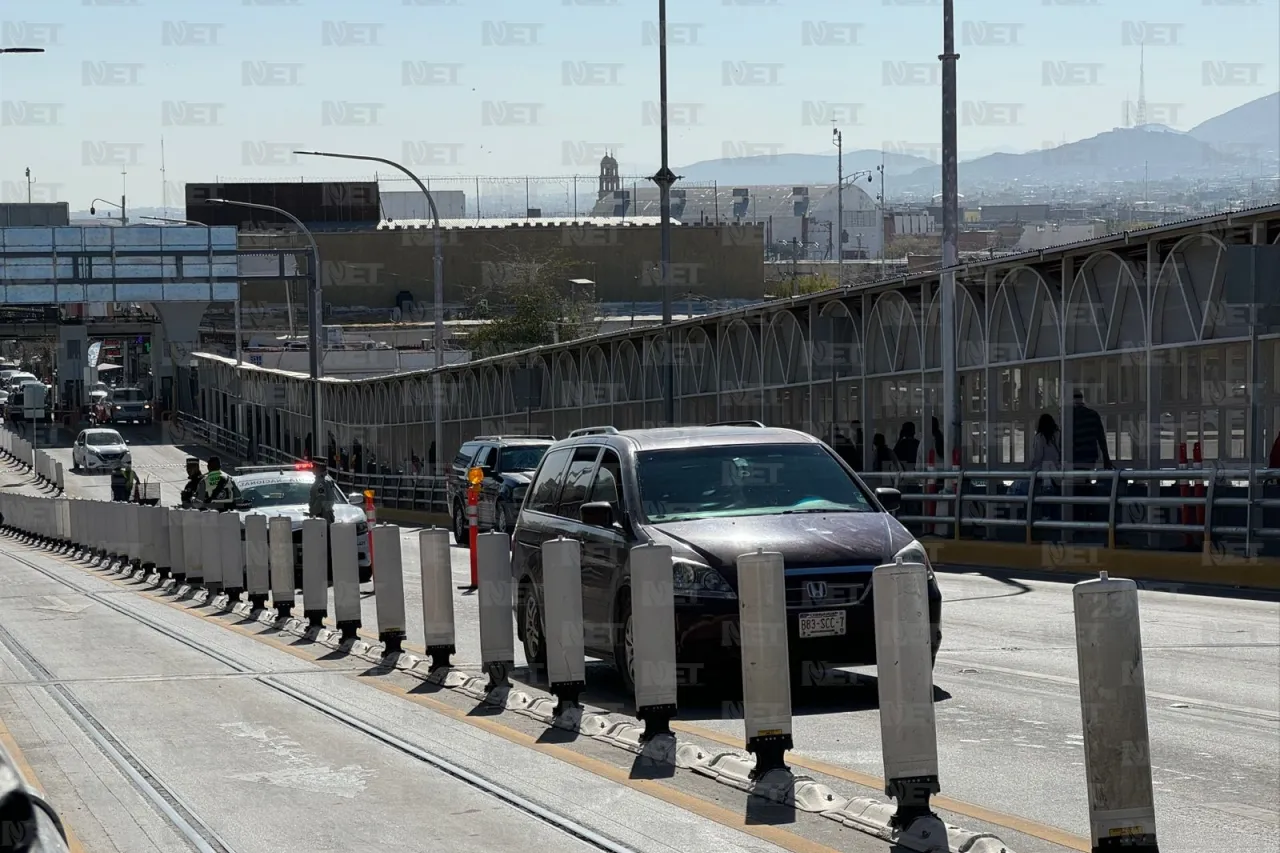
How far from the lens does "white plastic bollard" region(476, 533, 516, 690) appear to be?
39.7 feet

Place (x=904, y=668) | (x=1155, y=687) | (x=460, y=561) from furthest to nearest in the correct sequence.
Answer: (x=460, y=561) → (x=1155, y=687) → (x=904, y=668)

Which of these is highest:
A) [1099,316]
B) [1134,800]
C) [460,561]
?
[1099,316]

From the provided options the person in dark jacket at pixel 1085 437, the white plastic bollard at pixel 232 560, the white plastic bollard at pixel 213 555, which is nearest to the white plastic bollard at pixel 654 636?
the white plastic bollard at pixel 232 560

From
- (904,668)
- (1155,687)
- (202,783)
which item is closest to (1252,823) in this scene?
(904,668)

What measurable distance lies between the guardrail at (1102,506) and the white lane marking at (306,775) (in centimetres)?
1222

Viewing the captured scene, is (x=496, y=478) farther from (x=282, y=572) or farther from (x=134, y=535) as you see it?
(x=282, y=572)

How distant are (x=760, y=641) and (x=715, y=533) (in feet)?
10.0

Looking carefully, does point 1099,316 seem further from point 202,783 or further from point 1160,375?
point 202,783

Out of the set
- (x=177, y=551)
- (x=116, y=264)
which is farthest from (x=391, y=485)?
(x=177, y=551)

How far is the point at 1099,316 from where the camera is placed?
77.5ft

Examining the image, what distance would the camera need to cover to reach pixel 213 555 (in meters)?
22.1

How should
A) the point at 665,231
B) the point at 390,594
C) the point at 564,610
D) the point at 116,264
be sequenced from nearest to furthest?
1. the point at 564,610
2. the point at 390,594
3. the point at 665,231
4. the point at 116,264

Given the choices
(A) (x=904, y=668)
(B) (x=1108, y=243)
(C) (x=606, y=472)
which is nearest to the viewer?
(A) (x=904, y=668)

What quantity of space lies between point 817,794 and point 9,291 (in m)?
58.4
